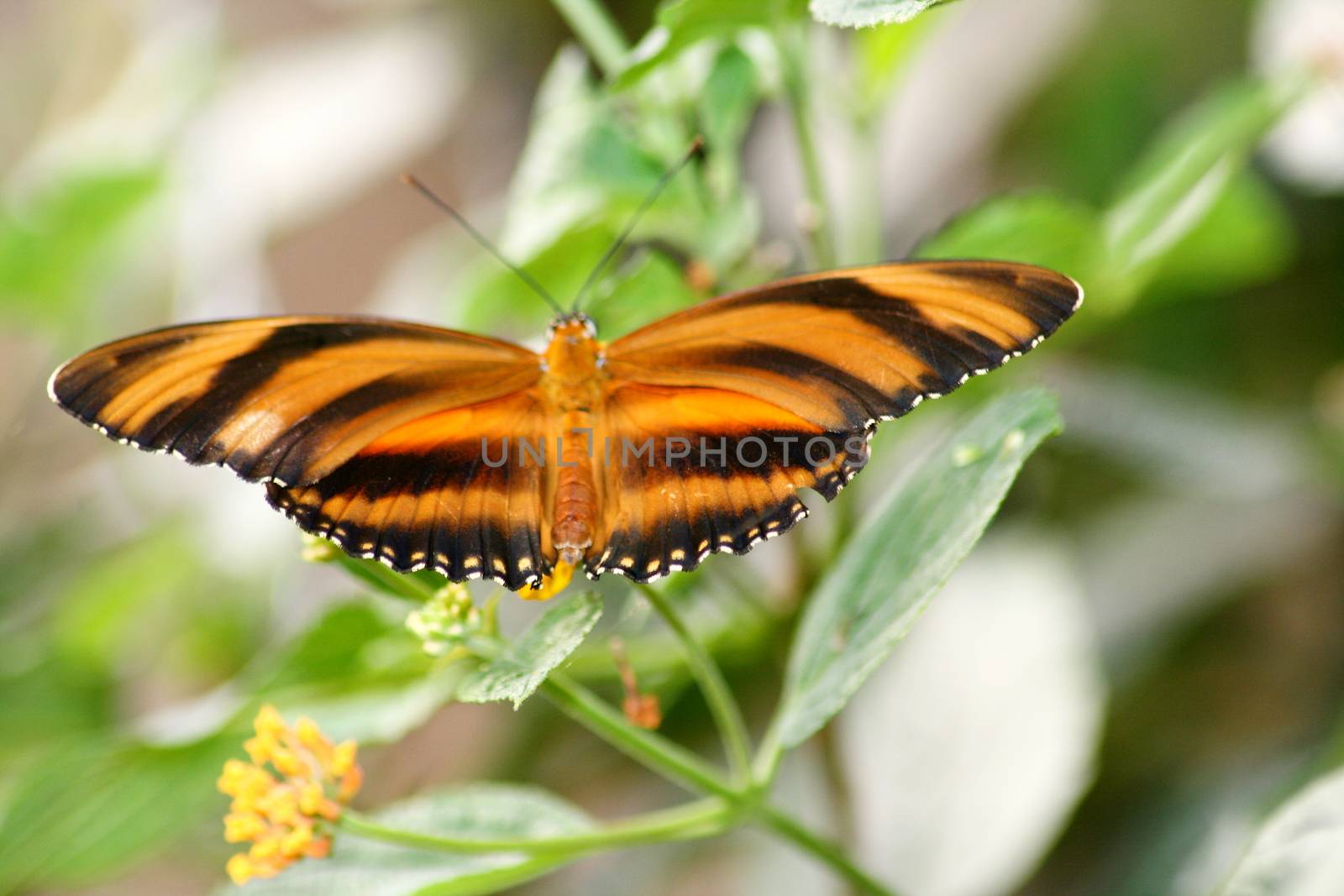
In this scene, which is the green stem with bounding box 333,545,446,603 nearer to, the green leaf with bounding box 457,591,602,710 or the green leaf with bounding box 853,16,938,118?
the green leaf with bounding box 457,591,602,710

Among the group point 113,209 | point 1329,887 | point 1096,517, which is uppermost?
point 113,209

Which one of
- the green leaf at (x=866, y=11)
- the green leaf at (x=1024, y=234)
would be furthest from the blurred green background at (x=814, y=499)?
the green leaf at (x=866, y=11)

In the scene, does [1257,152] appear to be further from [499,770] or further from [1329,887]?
[499,770]

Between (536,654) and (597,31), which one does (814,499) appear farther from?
(536,654)

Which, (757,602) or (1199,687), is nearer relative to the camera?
(757,602)

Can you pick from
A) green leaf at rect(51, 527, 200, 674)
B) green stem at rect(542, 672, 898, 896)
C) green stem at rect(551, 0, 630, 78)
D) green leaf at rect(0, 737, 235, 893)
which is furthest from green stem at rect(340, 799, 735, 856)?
green leaf at rect(51, 527, 200, 674)

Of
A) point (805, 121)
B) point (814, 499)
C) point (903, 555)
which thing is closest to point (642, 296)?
point (805, 121)

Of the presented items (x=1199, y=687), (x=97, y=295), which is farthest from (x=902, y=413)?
(x=97, y=295)
